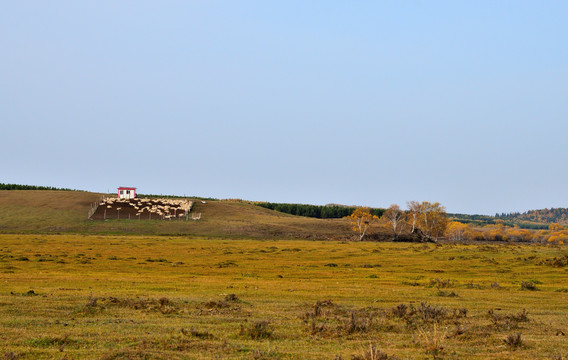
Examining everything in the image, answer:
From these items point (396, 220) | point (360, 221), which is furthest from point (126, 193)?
point (396, 220)

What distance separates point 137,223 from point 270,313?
85624mm

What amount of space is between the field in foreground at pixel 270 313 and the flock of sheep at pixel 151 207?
67.7m

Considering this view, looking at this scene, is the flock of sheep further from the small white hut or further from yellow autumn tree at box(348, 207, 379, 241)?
yellow autumn tree at box(348, 207, 379, 241)

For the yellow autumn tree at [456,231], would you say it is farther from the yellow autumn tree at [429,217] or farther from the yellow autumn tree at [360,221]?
the yellow autumn tree at [360,221]

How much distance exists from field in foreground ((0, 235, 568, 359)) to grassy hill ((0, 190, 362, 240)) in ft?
176

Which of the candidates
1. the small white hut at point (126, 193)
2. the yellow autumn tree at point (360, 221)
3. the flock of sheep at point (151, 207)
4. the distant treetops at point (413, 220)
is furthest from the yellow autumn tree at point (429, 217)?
the small white hut at point (126, 193)

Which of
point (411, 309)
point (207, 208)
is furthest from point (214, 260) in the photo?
point (207, 208)

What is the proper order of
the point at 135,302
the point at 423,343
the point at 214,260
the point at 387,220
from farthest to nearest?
the point at 387,220 → the point at 214,260 → the point at 135,302 → the point at 423,343

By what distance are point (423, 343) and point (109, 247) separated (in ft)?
182

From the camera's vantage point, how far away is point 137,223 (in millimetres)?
101312

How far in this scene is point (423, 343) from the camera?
14.2 meters

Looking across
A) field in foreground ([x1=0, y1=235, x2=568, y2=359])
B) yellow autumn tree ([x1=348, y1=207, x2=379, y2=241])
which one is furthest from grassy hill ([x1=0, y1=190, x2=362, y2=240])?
field in foreground ([x1=0, y1=235, x2=568, y2=359])

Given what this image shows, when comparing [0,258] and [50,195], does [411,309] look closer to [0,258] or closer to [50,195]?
[0,258]

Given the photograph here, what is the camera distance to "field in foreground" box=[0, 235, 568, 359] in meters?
13.5
